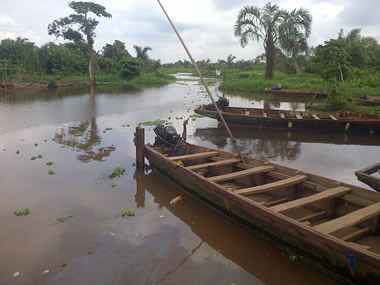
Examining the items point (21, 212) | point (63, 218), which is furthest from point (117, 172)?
point (21, 212)

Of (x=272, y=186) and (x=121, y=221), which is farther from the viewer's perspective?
(x=121, y=221)

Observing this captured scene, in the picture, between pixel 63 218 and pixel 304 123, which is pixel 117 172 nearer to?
pixel 63 218

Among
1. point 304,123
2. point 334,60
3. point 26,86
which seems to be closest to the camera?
point 304,123

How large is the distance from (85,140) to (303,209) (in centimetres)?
835

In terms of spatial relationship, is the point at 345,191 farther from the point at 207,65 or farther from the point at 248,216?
the point at 207,65

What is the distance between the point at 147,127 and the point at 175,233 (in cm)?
880

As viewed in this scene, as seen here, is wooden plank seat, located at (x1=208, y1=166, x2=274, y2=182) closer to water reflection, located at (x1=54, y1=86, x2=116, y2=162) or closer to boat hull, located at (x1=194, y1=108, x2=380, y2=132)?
water reflection, located at (x1=54, y1=86, x2=116, y2=162)

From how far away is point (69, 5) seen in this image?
124 feet

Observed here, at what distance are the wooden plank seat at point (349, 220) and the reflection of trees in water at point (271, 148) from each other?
5252 millimetres

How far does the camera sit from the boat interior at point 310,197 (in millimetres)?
4188

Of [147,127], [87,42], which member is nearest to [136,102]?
[147,127]

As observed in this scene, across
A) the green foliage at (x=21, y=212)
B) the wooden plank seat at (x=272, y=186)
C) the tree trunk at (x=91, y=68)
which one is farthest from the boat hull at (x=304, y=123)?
the tree trunk at (x=91, y=68)

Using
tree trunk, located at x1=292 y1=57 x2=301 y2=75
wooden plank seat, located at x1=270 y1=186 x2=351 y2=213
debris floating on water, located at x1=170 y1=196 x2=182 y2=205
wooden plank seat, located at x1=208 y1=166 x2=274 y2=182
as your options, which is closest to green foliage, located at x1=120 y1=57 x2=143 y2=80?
tree trunk, located at x1=292 y1=57 x2=301 y2=75

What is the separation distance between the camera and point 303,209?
529 cm
